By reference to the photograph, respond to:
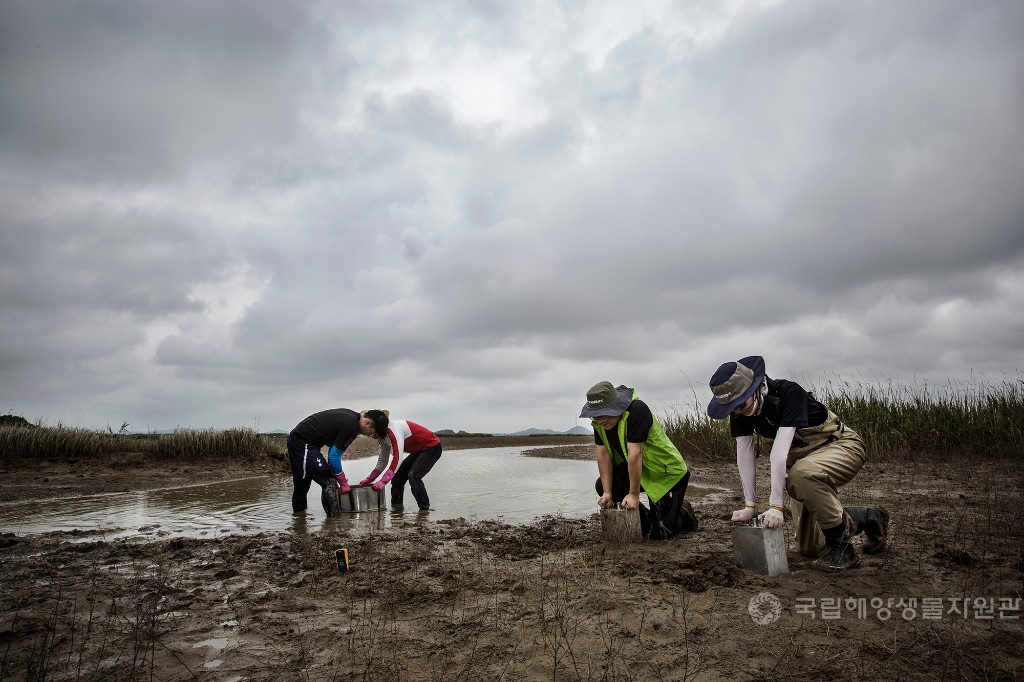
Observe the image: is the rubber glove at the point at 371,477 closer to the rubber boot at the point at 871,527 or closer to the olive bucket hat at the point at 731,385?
the olive bucket hat at the point at 731,385

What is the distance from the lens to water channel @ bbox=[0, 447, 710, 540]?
698 centimetres

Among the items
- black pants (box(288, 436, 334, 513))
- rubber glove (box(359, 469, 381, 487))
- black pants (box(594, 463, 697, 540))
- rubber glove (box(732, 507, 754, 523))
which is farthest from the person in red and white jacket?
rubber glove (box(732, 507, 754, 523))

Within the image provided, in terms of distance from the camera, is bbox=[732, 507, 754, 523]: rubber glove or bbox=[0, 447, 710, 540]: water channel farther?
bbox=[0, 447, 710, 540]: water channel

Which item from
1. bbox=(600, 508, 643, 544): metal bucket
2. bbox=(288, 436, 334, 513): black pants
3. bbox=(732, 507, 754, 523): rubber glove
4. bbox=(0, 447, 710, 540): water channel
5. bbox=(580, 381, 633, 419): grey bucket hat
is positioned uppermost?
bbox=(580, 381, 633, 419): grey bucket hat

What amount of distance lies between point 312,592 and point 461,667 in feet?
5.58

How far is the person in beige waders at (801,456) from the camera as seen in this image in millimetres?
4031

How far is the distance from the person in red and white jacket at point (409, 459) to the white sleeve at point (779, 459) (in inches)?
203

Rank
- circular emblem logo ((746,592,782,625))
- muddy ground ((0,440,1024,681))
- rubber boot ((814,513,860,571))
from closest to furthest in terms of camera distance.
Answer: muddy ground ((0,440,1024,681))
circular emblem logo ((746,592,782,625))
rubber boot ((814,513,860,571))

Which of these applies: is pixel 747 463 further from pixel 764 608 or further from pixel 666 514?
pixel 666 514

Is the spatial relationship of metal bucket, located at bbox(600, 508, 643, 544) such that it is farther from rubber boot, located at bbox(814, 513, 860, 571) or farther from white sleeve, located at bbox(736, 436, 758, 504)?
rubber boot, located at bbox(814, 513, 860, 571)

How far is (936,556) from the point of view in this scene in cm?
431

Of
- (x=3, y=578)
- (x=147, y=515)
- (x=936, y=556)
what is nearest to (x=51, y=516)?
(x=147, y=515)

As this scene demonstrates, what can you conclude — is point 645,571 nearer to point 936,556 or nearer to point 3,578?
point 936,556

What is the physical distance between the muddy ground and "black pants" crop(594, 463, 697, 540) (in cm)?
19
